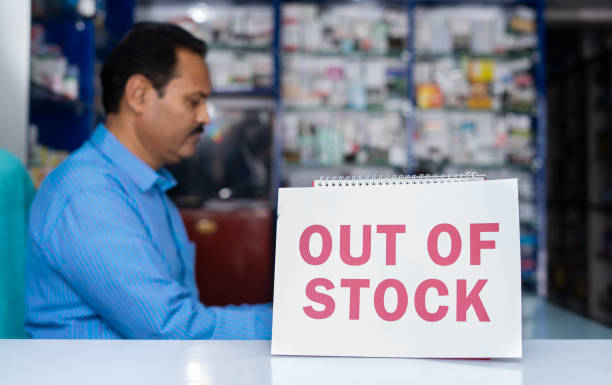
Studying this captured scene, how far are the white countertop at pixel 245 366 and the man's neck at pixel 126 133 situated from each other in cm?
82

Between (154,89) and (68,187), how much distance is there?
430mm

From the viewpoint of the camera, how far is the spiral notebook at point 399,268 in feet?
2.59

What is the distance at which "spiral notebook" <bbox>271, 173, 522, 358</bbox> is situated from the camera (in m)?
0.79

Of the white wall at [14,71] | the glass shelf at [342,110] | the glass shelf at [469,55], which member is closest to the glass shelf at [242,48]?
the glass shelf at [342,110]

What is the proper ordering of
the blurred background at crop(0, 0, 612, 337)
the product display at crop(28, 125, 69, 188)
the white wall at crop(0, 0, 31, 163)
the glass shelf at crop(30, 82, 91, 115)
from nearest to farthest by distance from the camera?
the white wall at crop(0, 0, 31, 163)
the glass shelf at crop(30, 82, 91, 115)
the product display at crop(28, 125, 69, 188)
the blurred background at crop(0, 0, 612, 337)

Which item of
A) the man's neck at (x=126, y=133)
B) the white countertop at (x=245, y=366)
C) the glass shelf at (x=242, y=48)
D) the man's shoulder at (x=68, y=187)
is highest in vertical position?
the glass shelf at (x=242, y=48)

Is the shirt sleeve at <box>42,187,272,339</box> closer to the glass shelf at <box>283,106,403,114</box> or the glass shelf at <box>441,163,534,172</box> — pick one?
the glass shelf at <box>283,106,403,114</box>

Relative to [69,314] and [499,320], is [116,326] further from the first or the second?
[499,320]

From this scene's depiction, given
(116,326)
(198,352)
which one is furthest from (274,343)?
(116,326)

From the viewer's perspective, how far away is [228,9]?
4.12 metres

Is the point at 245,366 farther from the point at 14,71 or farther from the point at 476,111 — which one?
the point at 476,111

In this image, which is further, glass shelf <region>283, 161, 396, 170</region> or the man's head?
glass shelf <region>283, 161, 396, 170</region>

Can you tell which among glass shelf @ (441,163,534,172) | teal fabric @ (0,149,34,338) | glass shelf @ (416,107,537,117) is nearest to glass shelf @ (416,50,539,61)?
glass shelf @ (416,107,537,117)

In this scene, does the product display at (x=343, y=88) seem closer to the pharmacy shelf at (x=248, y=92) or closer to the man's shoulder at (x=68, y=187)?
the pharmacy shelf at (x=248, y=92)
